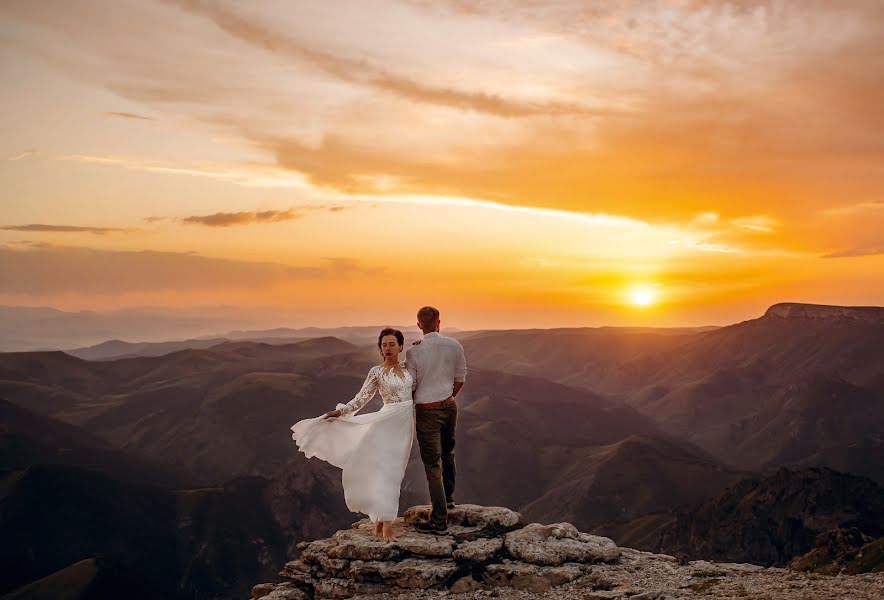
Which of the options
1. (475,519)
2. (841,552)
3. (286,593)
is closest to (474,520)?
(475,519)

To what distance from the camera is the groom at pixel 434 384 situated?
15.5 metres

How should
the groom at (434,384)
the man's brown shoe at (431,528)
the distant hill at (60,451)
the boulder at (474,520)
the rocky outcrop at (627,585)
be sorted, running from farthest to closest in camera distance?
the distant hill at (60,451) → the boulder at (474,520) → the man's brown shoe at (431,528) → the groom at (434,384) → the rocky outcrop at (627,585)

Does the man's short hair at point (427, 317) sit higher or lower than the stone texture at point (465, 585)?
higher

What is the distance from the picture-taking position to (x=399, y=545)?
16.6 metres

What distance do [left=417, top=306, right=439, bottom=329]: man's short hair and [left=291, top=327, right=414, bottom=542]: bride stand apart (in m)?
0.64

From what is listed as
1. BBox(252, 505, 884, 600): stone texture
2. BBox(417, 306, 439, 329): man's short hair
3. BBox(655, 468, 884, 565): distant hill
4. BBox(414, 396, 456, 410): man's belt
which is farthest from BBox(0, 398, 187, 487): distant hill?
BBox(417, 306, 439, 329): man's short hair

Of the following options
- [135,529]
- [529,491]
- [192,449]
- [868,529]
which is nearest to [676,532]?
[868,529]

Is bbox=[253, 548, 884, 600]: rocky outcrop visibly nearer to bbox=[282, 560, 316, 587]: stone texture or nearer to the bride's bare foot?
bbox=[282, 560, 316, 587]: stone texture

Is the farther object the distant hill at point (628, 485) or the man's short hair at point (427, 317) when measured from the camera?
the distant hill at point (628, 485)

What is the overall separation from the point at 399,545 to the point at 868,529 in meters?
93.1

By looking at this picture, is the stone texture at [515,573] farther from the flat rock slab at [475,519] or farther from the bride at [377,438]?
the bride at [377,438]

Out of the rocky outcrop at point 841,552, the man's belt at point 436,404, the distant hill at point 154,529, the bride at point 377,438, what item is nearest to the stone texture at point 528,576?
the bride at point 377,438

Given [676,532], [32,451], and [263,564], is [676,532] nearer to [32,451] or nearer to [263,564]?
[263,564]

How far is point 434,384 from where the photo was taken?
1580 cm
